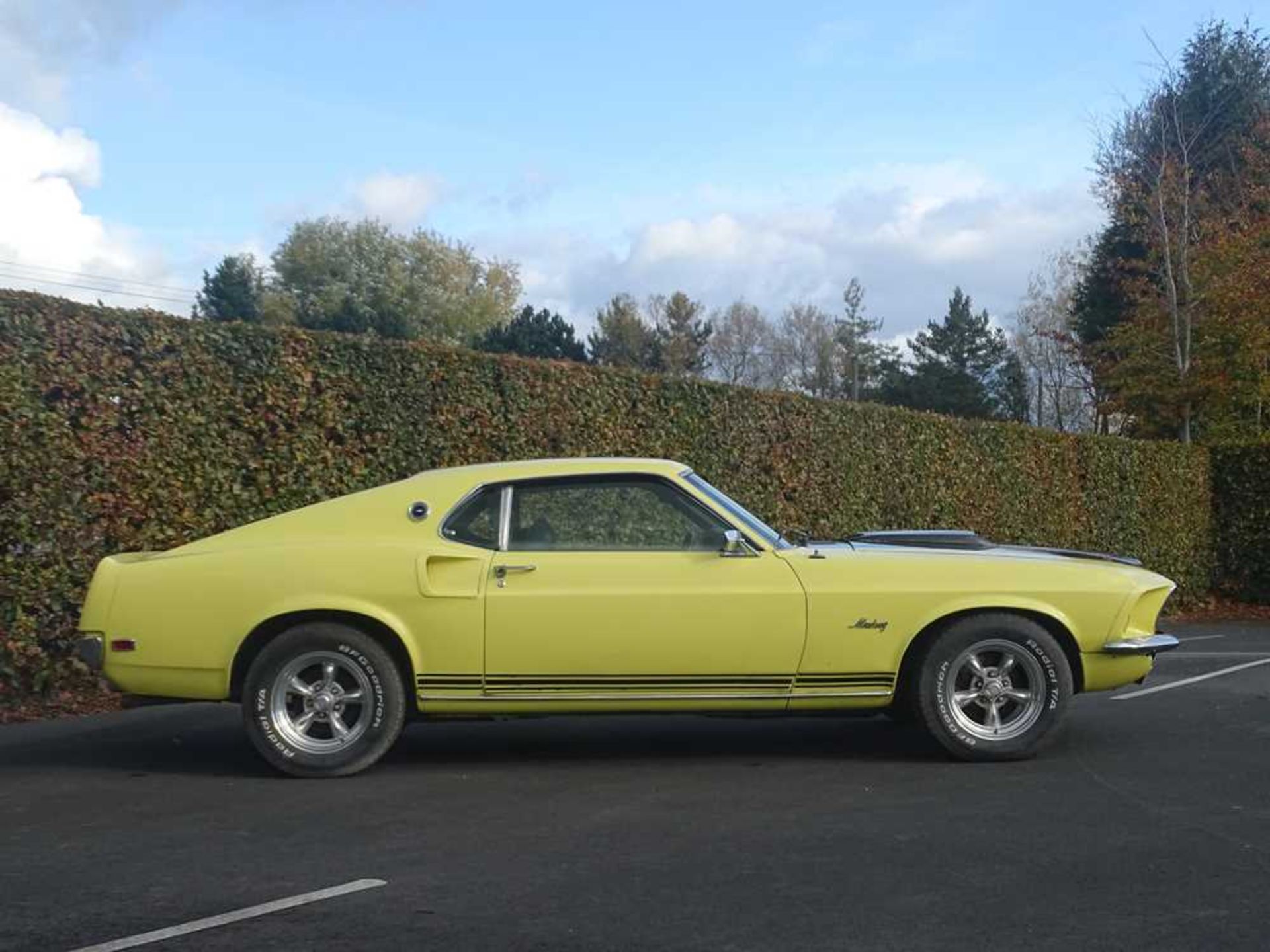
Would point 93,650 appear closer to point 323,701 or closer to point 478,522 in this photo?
point 323,701

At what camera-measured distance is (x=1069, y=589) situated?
22.0 feet

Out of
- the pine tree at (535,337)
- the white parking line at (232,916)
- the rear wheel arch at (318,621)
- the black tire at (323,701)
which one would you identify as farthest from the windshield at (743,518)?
the pine tree at (535,337)

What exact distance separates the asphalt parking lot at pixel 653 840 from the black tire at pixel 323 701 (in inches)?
5.7

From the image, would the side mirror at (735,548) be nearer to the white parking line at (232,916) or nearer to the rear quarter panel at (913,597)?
the rear quarter panel at (913,597)

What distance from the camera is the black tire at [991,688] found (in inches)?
259

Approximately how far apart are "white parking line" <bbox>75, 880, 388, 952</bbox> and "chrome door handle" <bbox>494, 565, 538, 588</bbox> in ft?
6.79

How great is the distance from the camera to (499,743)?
749 cm

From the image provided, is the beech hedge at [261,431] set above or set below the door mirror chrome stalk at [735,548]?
above

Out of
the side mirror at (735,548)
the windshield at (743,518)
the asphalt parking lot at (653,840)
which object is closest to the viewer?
the asphalt parking lot at (653,840)

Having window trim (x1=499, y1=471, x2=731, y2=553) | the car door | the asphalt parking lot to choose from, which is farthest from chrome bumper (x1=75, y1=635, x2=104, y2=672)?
window trim (x1=499, y1=471, x2=731, y2=553)

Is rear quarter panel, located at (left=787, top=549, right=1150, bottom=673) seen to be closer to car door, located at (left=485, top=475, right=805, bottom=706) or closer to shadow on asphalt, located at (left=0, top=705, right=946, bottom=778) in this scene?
car door, located at (left=485, top=475, right=805, bottom=706)

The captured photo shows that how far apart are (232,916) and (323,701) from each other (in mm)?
2212

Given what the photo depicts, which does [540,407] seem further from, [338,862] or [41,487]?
[338,862]

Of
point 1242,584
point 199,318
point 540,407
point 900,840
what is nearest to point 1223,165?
point 1242,584
